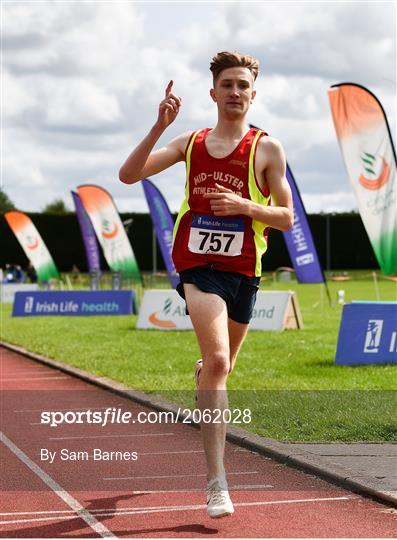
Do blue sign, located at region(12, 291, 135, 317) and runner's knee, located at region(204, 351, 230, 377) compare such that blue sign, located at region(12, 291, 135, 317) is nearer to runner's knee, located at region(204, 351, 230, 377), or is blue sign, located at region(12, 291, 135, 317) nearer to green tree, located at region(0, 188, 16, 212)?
runner's knee, located at region(204, 351, 230, 377)

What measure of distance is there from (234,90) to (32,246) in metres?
38.3

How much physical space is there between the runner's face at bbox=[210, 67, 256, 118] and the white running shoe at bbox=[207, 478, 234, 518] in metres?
1.94

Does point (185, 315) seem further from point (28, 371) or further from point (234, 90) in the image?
point (234, 90)

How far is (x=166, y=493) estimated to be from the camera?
6406 mm

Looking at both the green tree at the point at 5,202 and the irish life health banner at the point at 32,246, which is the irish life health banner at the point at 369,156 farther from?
the green tree at the point at 5,202

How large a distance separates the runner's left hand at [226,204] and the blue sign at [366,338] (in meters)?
7.96

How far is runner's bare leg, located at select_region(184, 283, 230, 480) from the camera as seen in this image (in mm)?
5719

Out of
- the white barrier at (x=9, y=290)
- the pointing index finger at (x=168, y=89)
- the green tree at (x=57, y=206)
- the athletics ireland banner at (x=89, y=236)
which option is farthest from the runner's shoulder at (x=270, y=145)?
the green tree at (x=57, y=206)

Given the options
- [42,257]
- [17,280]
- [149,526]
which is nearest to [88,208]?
[42,257]

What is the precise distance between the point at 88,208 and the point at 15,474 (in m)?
31.0

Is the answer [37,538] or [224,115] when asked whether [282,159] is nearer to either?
[224,115]

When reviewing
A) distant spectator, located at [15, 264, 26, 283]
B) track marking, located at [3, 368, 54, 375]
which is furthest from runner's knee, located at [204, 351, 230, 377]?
distant spectator, located at [15, 264, 26, 283]

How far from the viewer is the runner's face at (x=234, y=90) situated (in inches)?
231

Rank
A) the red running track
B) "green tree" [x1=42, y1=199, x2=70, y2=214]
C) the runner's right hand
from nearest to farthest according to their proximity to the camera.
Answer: the red running track, the runner's right hand, "green tree" [x1=42, y1=199, x2=70, y2=214]
